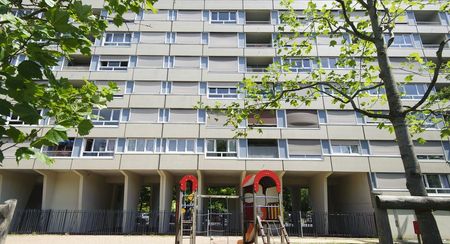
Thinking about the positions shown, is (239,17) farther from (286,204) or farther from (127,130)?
(286,204)

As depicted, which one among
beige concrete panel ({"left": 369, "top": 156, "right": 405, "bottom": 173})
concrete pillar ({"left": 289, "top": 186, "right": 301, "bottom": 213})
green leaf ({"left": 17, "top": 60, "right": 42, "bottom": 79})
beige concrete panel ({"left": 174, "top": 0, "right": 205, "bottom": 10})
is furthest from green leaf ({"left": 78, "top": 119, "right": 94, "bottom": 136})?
concrete pillar ({"left": 289, "top": 186, "right": 301, "bottom": 213})

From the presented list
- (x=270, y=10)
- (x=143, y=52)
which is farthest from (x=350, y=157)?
(x=143, y=52)

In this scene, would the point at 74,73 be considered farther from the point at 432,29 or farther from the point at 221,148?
the point at 432,29

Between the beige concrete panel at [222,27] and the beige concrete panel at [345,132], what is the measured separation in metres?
11.1

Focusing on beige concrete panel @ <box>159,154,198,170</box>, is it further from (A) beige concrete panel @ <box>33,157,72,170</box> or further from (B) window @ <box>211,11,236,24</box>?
(B) window @ <box>211,11,236,24</box>

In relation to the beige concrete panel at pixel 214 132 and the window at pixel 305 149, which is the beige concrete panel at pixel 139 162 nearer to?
the beige concrete panel at pixel 214 132

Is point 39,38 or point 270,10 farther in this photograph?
point 270,10

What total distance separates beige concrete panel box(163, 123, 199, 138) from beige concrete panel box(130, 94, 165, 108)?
6.38 feet

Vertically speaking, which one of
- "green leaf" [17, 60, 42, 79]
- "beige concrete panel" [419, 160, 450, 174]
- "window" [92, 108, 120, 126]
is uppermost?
"window" [92, 108, 120, 126]

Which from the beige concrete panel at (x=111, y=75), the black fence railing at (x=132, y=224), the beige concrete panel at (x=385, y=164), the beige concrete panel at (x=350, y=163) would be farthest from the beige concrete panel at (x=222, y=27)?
the black fence railing at (x=132, y=224)

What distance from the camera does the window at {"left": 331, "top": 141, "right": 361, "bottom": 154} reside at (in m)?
21.9

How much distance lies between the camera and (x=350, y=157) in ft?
70.5

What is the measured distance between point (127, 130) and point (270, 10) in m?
15.7

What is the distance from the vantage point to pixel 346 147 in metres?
22.0
